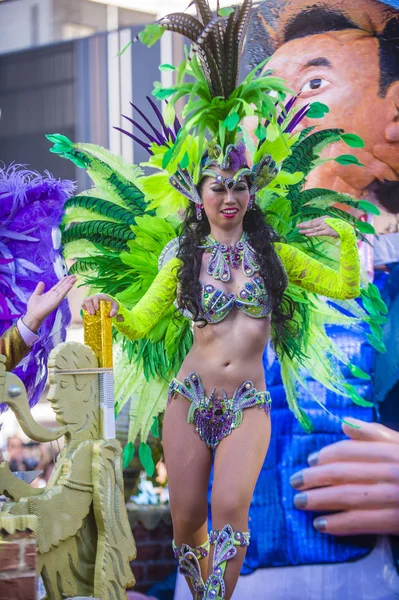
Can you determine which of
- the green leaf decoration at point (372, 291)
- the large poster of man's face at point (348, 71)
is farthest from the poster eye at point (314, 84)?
the green leaf decoration at point (372, 291)

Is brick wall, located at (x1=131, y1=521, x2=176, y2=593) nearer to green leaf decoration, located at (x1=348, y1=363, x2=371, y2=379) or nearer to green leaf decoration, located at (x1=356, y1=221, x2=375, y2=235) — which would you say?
green leaf decoration, located at (x1=348, y1=363, x2=371, y2=379)

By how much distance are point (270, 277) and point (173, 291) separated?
1.26ft

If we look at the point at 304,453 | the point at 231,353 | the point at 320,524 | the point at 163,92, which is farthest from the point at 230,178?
the point at 320,524

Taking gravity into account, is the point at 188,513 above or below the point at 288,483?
above

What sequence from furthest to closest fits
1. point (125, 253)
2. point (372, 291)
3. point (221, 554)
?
point (372, 291), point (125, 253), point (221, 554)

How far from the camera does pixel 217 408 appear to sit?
134 inches

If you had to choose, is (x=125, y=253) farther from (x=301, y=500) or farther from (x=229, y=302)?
(x=301, y=500)

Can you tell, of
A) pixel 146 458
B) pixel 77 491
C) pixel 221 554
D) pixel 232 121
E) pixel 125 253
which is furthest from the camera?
pixel 146 458

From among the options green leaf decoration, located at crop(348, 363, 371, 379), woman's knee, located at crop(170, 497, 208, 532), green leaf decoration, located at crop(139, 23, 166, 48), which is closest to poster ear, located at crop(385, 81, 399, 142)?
green leaf decoration, located at crop(348, 363, 371, 379)

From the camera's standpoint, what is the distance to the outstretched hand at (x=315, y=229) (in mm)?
4254

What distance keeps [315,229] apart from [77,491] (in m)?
1.85

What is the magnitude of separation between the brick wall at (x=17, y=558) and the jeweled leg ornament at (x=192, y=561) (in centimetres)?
87

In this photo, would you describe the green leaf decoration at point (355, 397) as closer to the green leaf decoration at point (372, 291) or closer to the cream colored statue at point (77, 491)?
the green leaf decoration at point (372, 291)

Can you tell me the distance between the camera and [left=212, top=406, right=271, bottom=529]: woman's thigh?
129 inches
